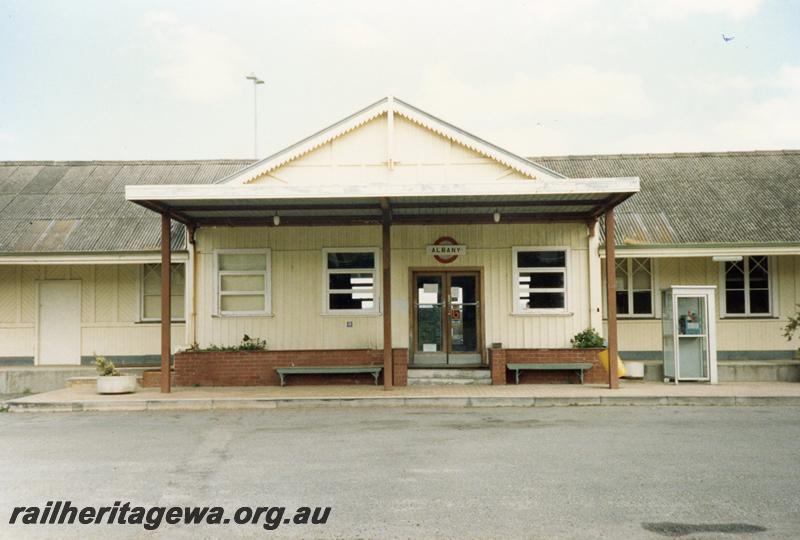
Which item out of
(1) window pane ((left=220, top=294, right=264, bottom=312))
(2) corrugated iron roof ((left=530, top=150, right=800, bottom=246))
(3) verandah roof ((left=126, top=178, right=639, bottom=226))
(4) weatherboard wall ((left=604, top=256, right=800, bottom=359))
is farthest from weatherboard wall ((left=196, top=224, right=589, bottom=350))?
(4) weatherboard wall ((left=604, top=256, right=800, bottom=359))

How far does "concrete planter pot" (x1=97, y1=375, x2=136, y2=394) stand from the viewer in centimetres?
1463

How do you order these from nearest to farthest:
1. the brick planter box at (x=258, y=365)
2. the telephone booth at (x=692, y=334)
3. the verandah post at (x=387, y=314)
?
the verandah post at (x=387, y=314) → the telephone booth at (x=692, y=334) → the brick planter box at (x=258, y=365)

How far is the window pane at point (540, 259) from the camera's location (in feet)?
54.0

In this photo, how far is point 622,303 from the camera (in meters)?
18.3

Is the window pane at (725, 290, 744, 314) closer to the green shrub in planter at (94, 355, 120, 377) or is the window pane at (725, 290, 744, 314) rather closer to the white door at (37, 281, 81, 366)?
the green shrub in planter at (94, 355, 120, 377)

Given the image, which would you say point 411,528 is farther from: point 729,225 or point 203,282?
point 729,225

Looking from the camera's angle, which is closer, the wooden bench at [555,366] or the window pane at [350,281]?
the wooden bench at [555,366]

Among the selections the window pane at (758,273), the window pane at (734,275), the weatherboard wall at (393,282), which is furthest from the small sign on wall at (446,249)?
the window pane at (758,273)

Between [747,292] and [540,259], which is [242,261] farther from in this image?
[747,292]

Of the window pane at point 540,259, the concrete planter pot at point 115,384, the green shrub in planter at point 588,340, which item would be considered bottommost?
the concrete planter pot at point 115,384

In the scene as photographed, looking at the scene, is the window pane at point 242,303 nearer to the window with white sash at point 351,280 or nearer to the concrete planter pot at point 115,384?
the window with white sash at point 351,280

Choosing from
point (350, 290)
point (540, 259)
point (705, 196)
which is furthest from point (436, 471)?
point (705, 196)

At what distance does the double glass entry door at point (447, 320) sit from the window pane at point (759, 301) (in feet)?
21.8

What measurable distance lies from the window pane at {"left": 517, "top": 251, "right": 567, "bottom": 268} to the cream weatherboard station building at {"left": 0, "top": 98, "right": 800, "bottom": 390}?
32 mm
